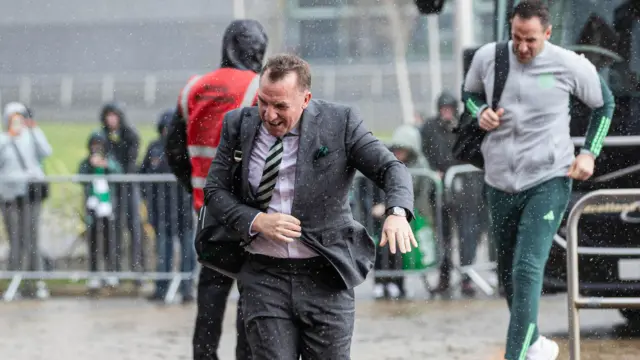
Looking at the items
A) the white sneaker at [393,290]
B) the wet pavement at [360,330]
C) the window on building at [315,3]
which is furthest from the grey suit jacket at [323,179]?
→ the window on building at [315,3]

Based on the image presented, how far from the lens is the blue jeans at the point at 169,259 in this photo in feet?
43.7

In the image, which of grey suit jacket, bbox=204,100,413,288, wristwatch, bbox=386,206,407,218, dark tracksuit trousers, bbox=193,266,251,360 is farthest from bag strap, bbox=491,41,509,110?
wristwatch, bbox=386,206,407,218

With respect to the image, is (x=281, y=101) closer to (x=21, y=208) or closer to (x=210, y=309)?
(x=210, y=309)

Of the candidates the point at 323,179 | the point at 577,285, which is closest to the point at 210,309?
the point at 577,285

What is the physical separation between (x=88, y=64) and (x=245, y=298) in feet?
183

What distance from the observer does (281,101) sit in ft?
17.3

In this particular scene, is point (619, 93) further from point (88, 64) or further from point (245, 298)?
point (88, 64)

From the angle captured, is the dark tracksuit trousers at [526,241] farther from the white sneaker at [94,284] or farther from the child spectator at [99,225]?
the white sneaker at [94,284]

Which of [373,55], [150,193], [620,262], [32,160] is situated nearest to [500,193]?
[620,262]

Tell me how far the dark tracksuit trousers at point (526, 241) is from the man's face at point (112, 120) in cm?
757

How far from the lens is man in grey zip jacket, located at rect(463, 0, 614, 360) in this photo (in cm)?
753

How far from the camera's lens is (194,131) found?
7516mm

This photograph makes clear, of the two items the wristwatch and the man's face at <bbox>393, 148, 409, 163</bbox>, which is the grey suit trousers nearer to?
the wristwatch

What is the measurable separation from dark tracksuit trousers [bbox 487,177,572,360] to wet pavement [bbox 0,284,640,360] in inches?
60.1
